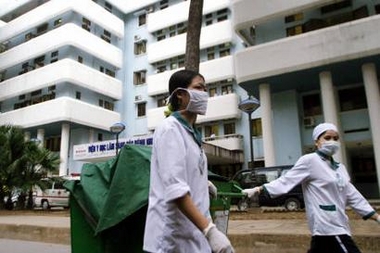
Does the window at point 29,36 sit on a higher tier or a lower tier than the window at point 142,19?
lower

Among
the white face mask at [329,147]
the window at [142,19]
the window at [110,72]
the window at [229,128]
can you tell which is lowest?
the white face mask at [329,147]

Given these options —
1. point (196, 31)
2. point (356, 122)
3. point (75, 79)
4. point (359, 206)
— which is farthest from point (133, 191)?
point (75, 79)

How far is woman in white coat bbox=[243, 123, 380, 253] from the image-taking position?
10.2ft

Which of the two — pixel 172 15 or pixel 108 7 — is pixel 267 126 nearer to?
pixel 172 15

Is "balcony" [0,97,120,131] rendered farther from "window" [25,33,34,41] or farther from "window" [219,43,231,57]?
"window" [219,43,231,57]

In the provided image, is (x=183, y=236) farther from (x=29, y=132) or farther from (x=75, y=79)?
(x=29, y=132)

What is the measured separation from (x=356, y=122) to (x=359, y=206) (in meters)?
17.9

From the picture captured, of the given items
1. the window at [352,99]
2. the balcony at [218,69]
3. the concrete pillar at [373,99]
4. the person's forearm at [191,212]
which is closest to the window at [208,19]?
the balcony at [218,69]

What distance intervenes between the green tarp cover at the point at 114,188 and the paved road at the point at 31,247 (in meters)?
4.33

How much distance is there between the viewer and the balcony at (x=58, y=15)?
1224 inches

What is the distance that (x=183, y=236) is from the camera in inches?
79.7

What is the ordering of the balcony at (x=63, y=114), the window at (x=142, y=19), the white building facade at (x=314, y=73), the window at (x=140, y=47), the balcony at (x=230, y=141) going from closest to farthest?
the white building facade at (x=314, y=73)
the balcony at (x=230, y=141)
the balcony at (x=63, y=114)
the window at (x=140, y=47)
the window at (x=142, y=19)

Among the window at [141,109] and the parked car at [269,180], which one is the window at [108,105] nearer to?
the window at [141,109]

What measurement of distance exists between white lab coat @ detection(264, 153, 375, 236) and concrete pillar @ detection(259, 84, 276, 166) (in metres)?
16.5
